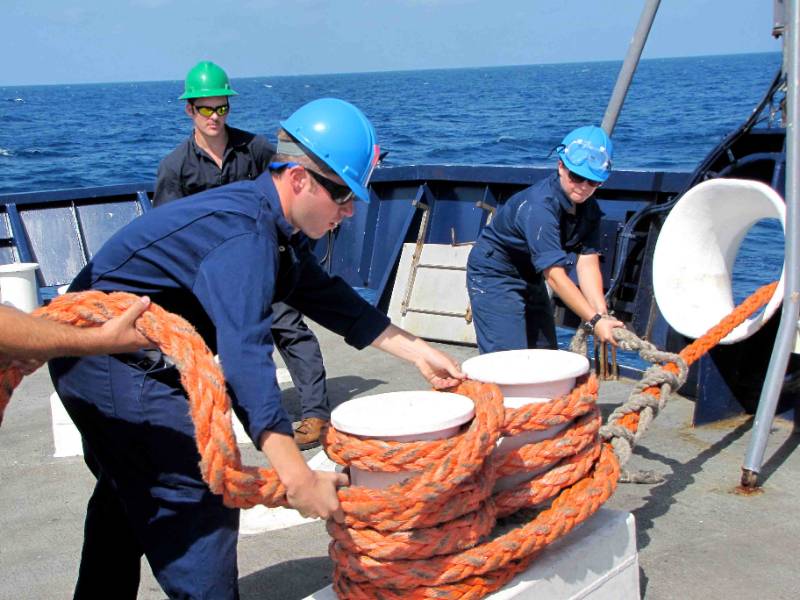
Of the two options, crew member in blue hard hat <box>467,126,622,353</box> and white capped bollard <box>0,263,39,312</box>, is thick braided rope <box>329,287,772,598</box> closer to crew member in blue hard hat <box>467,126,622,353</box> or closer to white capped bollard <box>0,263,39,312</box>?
crew member in blue hard hat <box>467,126,622,353</box>

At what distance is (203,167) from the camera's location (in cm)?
501

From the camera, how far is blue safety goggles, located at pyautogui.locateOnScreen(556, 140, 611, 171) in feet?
13.7

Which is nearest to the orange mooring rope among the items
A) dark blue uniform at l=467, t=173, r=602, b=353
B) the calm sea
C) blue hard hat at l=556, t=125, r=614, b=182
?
blue hard hat at l=556, t=125, r=614, b=182

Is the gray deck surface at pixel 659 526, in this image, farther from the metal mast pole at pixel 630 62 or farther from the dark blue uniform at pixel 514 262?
the metal mast pole at pixel 630 62

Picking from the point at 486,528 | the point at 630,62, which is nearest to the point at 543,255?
the point at 486,528

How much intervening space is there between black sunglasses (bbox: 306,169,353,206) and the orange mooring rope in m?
0.49

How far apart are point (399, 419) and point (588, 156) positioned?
215 centimetres

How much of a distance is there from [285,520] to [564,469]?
1.52 m

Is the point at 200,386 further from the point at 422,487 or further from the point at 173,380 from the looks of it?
the point at 422,487

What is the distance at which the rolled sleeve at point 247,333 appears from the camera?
215 centimetres

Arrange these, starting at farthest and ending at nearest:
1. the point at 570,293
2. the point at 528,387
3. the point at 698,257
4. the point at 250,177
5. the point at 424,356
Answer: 1. the point at 250,177
2. the point at 698,257
3. the point at 570,293
4. the point at 424,356
5. the point at 528,387

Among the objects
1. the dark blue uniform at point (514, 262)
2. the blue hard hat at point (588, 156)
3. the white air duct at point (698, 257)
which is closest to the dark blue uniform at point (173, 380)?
the blue hard hat at point (588, 156)

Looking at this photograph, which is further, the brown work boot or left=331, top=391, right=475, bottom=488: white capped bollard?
the brown work boot

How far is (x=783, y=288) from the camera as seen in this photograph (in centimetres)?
424
